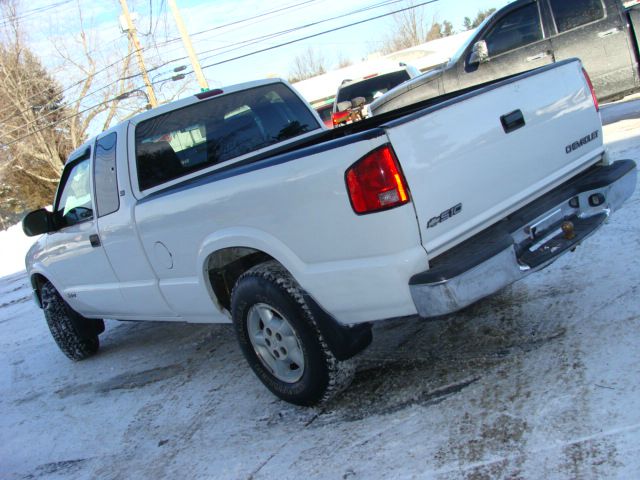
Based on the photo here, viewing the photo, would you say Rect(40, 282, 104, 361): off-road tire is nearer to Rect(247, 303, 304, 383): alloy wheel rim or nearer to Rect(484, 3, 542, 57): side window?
Rect(247, 303, 304, 383): alloy wheel rim

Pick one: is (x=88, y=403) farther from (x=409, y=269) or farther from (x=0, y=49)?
(x=0, y=49)

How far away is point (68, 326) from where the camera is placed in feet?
18.3

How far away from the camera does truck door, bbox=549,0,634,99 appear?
7875 millimetres

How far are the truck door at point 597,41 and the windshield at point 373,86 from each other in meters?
5.72

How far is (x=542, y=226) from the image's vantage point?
10.2ft

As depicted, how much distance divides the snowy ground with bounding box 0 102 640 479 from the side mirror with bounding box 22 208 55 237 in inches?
52.2

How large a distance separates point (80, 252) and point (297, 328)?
101 inches

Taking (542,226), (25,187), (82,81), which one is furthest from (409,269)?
(25,187)

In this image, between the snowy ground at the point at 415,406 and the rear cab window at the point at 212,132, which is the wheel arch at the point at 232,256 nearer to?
the snowy ground at the point at 415,406

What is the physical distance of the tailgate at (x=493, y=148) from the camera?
8.83 feet

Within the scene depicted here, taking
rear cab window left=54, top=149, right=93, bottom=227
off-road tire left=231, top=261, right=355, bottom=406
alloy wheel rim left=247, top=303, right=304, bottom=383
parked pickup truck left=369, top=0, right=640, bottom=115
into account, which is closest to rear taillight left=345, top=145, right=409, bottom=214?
off-road tire left=231, top=261, right=355, bottom=406

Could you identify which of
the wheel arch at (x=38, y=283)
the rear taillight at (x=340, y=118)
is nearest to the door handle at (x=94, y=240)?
the wheel arch at (x=38, y=283)

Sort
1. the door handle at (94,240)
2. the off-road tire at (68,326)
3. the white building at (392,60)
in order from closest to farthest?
the door handle at (94,240)
the off-road tire at (68,326)
the white building at (392,60)

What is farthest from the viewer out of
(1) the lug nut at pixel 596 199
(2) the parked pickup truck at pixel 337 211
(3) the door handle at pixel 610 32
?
(3) the door handle at pixel 610 32
